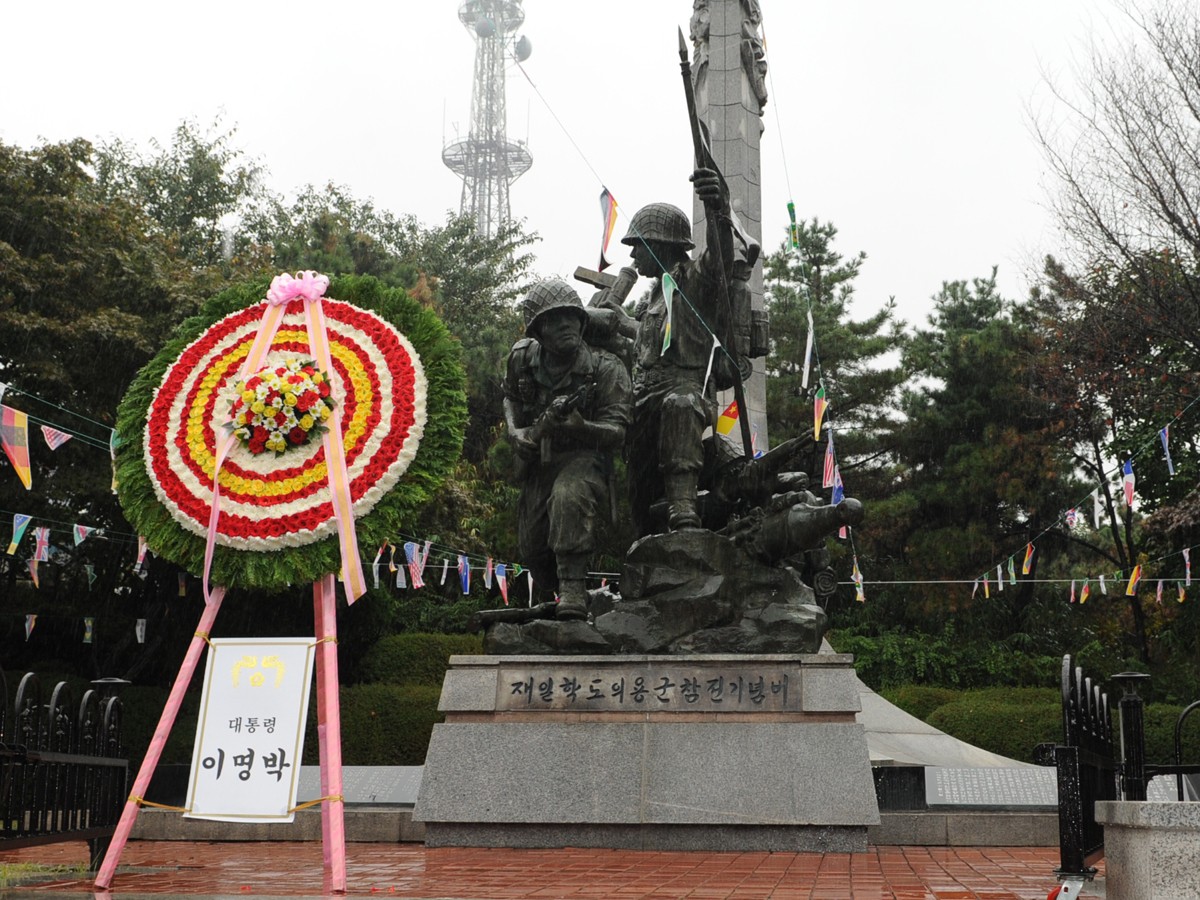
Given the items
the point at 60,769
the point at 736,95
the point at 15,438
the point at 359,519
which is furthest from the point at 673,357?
the point at 736,95

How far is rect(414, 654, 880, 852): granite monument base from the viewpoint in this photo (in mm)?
7594

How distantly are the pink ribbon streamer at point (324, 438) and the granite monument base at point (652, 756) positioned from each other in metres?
2.07

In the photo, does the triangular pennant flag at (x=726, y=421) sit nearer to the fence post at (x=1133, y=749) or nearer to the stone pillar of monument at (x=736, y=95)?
the fence post at (x=1133, y=749)

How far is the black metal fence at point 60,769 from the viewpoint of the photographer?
561 centimetres

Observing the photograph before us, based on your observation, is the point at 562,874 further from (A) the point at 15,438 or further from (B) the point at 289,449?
(A) the point at 15,438

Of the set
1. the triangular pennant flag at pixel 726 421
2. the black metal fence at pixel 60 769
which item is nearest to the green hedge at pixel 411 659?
the triangular pennant flag at pixel 726 421

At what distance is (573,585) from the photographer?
347 inches

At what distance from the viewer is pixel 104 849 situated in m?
6.79

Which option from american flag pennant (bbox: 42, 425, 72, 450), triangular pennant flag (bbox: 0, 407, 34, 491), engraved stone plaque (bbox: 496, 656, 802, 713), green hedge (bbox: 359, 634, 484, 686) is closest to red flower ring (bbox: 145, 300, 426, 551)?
engraved stone plaque (bbox: 496, 656, 802, 713)

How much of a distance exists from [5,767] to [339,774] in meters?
1.37

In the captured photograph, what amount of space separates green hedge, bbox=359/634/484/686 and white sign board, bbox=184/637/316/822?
1686 centimetres

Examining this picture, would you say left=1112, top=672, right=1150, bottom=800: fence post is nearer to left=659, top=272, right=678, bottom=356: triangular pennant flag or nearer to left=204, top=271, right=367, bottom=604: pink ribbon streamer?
left=204, top=271, right=367, bottom=604: pink ribbon streamer

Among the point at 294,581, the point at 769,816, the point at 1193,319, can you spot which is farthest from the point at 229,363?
the point at 1193,319

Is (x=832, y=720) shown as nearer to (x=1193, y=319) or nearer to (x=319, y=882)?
(x=319, y=882)
